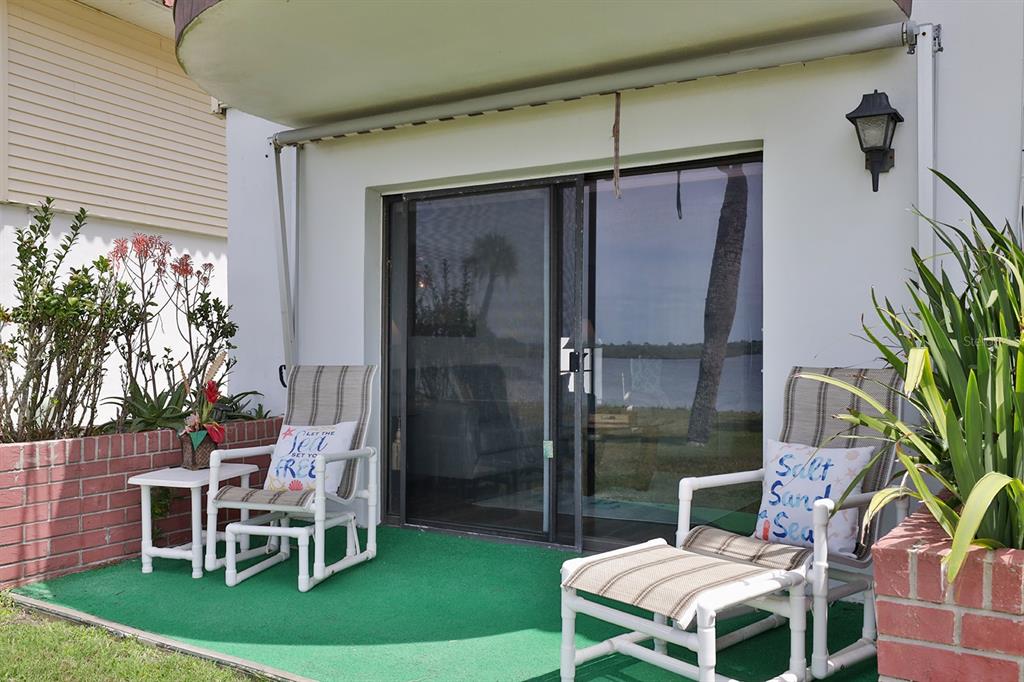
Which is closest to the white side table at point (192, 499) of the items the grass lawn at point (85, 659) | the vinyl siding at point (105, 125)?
the grass lawn at point (85, 659)

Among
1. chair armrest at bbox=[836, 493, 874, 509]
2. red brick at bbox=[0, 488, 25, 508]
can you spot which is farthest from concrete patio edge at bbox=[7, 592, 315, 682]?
chair armrest at bbox=[836, 493, 874, 509]

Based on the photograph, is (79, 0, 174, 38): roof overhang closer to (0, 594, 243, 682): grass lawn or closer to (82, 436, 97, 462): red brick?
(82, 436, 97, 462): red brick

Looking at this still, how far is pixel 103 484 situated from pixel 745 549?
3.28 metres

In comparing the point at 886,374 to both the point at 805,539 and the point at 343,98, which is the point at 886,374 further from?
the point at 343,98

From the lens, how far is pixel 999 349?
1.94 meters

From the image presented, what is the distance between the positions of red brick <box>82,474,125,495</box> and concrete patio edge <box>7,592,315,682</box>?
0.62 metres

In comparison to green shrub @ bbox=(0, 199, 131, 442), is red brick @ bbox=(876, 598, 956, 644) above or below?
below

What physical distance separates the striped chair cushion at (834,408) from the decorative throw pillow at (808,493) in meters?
0.08

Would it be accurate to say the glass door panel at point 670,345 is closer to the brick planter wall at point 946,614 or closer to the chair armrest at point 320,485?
the chair armrest at point 320,485

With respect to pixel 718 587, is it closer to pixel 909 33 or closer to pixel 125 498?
pixel 909 33

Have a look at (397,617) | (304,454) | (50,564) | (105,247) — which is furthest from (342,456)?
(105,247)

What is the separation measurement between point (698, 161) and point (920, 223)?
1210 mm

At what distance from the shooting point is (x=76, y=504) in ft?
14.4

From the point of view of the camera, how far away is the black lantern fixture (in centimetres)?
376
